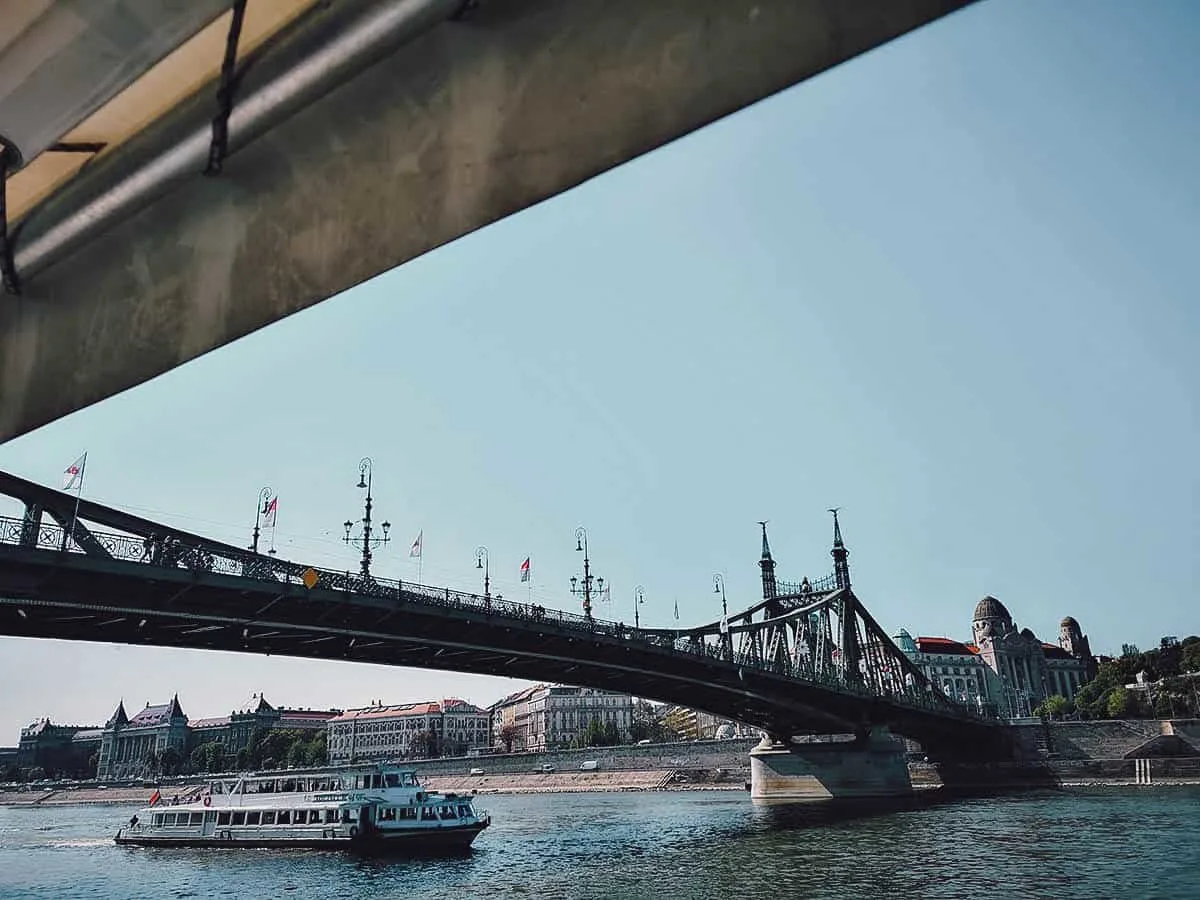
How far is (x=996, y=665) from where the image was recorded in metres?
125

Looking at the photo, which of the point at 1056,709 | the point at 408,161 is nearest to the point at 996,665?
the point at 1056,709

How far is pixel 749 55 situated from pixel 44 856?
5403cm

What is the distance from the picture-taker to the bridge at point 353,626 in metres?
29.2

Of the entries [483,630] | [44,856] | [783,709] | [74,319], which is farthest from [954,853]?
[44,856]

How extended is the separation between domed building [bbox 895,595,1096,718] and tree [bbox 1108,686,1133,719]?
39563 millimetres

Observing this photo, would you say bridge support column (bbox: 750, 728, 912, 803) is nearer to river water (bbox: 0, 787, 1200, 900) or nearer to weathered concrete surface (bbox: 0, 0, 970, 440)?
river water (bbox: 0, 787, 1200, 900)

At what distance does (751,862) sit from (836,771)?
29.3 m

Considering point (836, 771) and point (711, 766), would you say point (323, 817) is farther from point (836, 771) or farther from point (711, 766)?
point (711, 766)

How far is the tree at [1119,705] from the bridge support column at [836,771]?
3436 centimetres

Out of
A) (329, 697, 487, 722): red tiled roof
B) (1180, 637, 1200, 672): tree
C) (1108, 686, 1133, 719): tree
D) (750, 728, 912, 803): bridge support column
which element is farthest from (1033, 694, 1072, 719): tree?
(329, 697, 487, 722): red tiled roof

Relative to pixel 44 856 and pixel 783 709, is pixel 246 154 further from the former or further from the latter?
pixel 783 709

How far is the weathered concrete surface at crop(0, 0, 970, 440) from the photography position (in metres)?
1.98

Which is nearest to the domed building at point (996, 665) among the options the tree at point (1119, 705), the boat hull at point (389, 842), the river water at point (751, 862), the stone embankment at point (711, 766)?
the tree at point (1119, 705)

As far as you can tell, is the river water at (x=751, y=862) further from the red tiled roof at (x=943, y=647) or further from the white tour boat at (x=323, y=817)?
the red tiled roof at (x=943, y=647)
